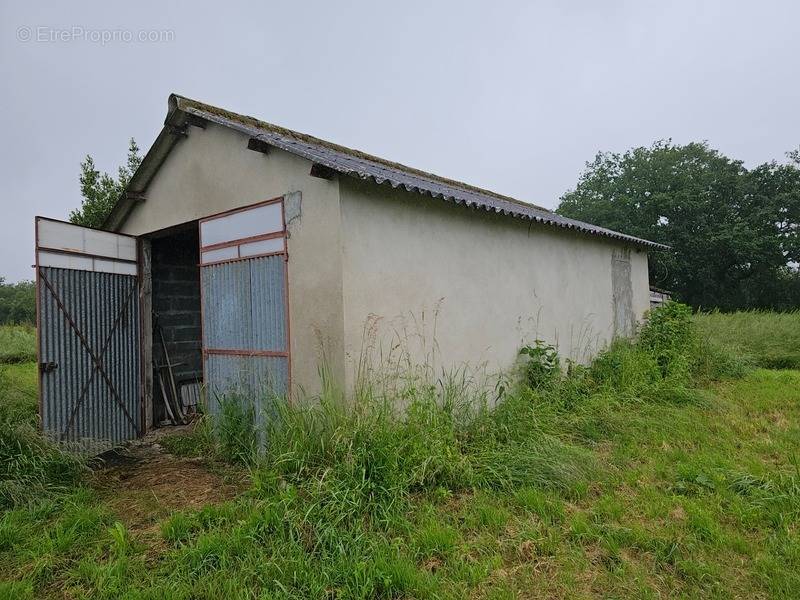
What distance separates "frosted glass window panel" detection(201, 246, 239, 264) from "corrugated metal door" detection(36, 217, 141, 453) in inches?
63.9

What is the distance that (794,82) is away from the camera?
69.1ft

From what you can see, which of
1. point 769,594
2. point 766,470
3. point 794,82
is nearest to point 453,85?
point 766,470

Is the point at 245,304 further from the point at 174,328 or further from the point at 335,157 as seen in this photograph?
the point at 174,328

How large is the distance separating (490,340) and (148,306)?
4935 millimetres

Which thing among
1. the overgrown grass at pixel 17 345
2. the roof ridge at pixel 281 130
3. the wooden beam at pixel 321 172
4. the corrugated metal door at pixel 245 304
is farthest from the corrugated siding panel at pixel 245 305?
the overgrown grass at pixel 17 345

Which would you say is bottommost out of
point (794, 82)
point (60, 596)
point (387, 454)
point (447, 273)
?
point (60, 596)

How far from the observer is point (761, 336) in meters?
11.0

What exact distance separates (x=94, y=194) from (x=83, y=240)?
245 inches

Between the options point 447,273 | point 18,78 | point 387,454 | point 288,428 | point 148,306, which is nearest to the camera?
point 387,454

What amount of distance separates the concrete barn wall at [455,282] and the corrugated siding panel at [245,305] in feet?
2.89

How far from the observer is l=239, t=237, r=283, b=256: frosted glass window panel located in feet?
14.3

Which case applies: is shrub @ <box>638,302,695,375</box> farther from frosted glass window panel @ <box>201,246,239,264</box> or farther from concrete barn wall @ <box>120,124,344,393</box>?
frosted glass window panel @ <box>201,246,239,264</box>

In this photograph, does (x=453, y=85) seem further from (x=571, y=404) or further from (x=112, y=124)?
(x=571, y=404)

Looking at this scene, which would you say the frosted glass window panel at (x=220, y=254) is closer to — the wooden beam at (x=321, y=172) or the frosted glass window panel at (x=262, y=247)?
the frosted glass window panel at (x=262, y=247)
